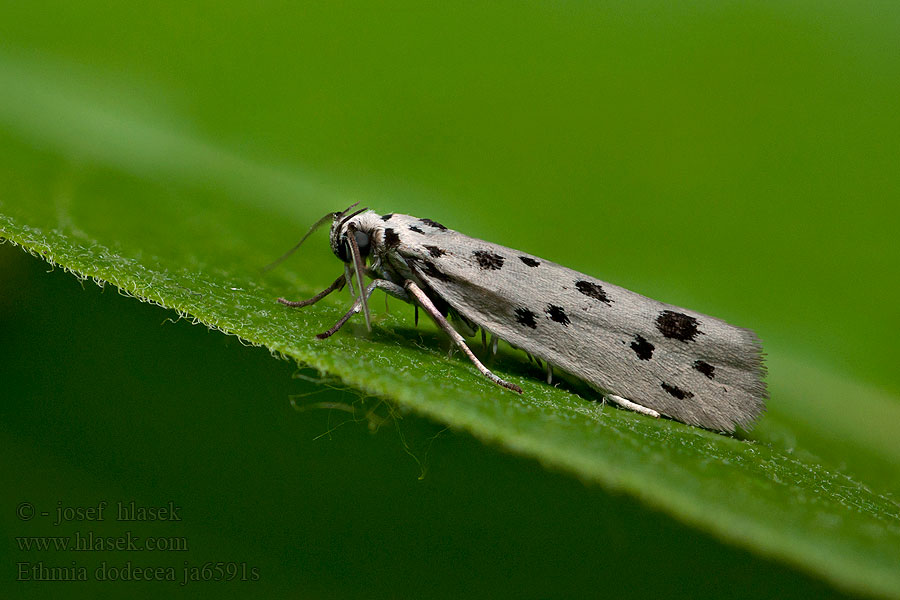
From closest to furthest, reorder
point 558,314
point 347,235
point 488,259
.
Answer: point 558,314
point 488,259
point 347,235

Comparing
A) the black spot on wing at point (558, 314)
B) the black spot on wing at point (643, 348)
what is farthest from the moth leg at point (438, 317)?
the black spot on wing at point (643, 348)

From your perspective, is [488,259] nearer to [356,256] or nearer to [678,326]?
[356,256]

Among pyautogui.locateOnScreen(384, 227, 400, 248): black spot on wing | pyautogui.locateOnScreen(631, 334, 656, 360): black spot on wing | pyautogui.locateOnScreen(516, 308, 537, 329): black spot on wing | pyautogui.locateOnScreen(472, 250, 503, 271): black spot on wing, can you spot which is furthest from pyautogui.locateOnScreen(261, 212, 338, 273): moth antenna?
pyautogui.locateOnScreen(631, 334, 656, 360): black spot on wing

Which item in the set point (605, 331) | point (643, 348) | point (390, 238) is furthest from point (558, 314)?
point (390, 238)

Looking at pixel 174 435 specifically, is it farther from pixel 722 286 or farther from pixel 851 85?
pixel 851 85

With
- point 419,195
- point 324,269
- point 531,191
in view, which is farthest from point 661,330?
point 324,269

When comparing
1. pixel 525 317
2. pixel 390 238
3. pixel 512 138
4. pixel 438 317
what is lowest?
pixel 438 317

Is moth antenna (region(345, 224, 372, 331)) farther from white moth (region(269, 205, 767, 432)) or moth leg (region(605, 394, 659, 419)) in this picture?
moth leg (region(605, 394, 659, 419))

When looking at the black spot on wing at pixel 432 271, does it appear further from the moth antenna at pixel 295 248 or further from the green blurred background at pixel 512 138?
the green blurred background at pixel 512 138
